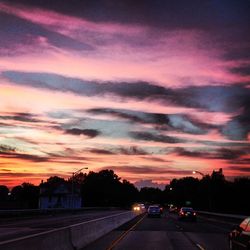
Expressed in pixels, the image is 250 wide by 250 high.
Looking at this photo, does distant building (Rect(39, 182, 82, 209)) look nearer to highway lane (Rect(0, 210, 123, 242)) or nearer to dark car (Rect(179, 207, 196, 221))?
dark car (Rect(179, 207, 196, 221))

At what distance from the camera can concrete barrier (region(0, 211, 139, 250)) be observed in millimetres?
11125

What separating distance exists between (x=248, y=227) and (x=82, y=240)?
27.3 ft

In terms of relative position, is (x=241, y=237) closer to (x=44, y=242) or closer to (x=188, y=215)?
(x=44, y=242)

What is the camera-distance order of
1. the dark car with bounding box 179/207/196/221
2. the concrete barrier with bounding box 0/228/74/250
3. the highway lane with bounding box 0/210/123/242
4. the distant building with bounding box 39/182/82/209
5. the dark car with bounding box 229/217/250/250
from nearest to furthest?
the concrete barrier with bounding box 0/228/74/250 < the dark car with bounding box 229/217/250/250 < the highway lane with bounding box 0/210/123/242 < the dark car with bounding box 179/207/196/221 < the distant building with bounding box 39/182/82/209

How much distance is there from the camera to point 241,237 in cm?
1589

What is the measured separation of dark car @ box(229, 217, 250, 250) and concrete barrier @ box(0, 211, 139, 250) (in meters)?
5.33

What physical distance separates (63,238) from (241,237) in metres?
5.52

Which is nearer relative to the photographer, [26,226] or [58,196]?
[26,226]

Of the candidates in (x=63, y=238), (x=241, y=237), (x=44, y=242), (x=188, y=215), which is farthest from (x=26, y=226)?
(x=44, y=242)

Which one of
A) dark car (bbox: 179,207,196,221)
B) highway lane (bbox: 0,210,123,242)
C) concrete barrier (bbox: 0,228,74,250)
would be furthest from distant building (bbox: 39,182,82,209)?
concrete barrier (bbox: 0,228,74,250)

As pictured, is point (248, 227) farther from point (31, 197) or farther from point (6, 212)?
point (31, 197)

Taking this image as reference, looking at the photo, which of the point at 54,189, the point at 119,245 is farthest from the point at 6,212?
the point at 54,189

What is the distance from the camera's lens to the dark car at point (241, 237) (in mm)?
15095

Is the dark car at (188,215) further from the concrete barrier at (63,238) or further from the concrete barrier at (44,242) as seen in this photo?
the concrete barrier at (44,242)
